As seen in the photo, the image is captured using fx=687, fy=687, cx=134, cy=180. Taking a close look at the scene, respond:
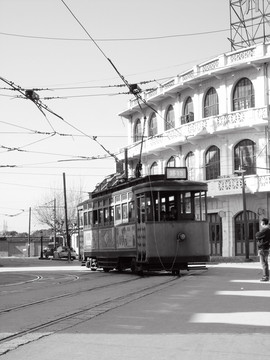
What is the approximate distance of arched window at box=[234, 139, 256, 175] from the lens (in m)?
42.7

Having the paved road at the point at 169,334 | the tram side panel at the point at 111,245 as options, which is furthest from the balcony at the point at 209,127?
the paved road at the point at 169,334

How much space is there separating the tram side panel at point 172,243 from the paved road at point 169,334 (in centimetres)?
902

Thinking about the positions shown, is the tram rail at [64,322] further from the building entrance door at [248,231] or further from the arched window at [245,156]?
the building entrance door at [248,231]

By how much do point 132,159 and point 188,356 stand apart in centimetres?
4789

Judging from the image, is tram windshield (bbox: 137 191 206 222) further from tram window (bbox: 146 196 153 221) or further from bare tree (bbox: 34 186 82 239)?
bare tree (bbox: 34 186 82 239)

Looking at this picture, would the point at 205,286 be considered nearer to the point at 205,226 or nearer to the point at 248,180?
the point at 205,226

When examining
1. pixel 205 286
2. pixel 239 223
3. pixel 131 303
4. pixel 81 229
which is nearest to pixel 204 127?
pixel 239 223

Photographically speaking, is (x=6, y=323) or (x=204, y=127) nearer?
(x=6, y=323)

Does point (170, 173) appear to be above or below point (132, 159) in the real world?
below

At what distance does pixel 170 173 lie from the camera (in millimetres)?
22469

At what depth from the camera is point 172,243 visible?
71.1 ft

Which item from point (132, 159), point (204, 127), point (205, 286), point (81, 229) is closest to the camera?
point (205, 286)

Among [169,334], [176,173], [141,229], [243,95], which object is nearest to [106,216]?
[141,229]

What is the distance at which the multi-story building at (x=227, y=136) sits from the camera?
41625 millimetres
